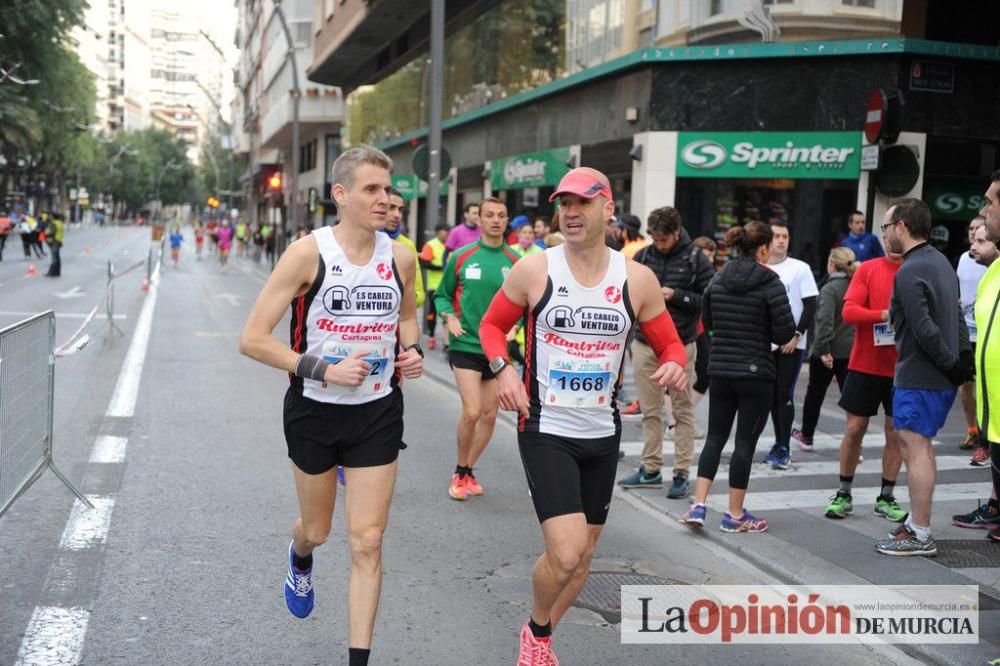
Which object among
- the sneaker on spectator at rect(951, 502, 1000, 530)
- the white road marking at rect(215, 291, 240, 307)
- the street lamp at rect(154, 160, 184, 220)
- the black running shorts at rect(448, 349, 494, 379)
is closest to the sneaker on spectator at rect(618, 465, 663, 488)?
the black running shorts at rect(448, 349, 494, 379)

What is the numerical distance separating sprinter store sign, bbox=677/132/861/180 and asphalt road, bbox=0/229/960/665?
864 cm

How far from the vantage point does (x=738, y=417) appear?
279 inches

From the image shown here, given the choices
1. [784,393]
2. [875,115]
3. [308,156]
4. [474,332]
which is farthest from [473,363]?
[308,156]

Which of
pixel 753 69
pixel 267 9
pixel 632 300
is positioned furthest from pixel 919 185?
pixel 267 9

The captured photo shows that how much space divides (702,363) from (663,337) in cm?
535

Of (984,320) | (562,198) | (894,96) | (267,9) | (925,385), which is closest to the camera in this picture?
(562,198)

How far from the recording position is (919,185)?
1709 centimetres

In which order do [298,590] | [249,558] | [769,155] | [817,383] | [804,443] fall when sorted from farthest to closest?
[769,155]
[804,443]
[817,383]
[249,558]
[298,590]

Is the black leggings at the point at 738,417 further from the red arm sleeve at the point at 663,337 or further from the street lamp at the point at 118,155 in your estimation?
the street lamp at the point at 118,155

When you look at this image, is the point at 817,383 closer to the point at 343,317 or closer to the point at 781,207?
the point at 343,317

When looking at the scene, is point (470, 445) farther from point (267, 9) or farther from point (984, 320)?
point (267, 9)

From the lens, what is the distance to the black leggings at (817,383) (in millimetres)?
9672

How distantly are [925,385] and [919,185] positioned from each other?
11.7 m

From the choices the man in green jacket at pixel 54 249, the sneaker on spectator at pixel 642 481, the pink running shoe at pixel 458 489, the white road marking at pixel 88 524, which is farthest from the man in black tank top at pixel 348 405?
the man in green jacket at pixel 54 249
